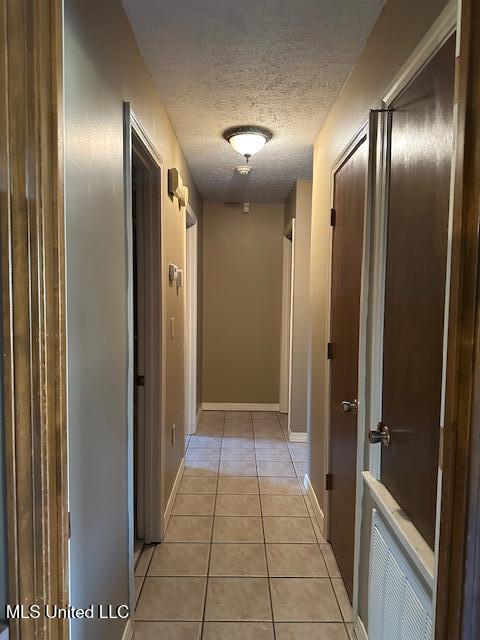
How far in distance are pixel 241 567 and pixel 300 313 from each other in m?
2.36

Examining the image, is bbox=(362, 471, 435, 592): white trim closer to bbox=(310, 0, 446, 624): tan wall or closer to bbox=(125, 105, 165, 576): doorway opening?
bbox=(310, 0, 446, 624): tan wall

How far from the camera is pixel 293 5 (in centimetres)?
150

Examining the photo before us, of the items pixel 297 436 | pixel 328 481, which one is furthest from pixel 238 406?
pixel 328 481

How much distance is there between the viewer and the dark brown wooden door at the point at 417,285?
1074mm

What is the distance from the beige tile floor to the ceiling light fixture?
2.39 metres

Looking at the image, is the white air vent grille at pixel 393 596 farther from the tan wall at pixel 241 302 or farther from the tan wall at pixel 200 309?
the tan wall at pixel 241 302

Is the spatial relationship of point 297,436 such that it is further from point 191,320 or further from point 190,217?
point 190,217

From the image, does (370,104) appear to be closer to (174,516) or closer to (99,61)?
(99,61)

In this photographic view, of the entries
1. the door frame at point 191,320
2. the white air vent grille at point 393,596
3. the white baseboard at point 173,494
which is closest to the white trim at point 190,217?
the door frame at point 191,320

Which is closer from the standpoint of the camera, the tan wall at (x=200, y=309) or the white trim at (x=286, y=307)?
the tan wall at (x=200, y=309)

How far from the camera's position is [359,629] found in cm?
169

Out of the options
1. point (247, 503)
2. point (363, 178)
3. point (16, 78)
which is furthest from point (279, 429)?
point (16, 78)

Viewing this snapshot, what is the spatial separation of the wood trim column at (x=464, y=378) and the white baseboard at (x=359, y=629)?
3.85 ft

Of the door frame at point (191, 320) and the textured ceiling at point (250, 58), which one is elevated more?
the textured ceiling at point (250, 58)
